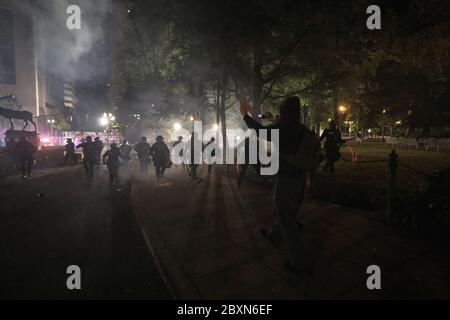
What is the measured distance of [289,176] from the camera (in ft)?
11.1

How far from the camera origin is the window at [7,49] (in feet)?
108

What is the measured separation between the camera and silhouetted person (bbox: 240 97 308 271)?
10.9ft

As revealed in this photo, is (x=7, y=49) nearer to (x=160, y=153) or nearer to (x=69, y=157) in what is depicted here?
(x=69, y=157)

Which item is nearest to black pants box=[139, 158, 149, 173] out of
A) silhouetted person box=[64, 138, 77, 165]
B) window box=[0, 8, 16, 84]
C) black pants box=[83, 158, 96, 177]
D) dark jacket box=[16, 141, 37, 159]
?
black pants box=[83, 158, 96, 177]

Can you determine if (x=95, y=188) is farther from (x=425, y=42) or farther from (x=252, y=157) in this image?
(x=425, y=42)

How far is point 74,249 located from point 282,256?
3.43 metres

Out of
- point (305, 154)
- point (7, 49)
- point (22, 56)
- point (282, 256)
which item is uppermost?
point (7, 49)

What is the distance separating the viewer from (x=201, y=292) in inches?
118

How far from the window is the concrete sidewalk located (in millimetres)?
39542

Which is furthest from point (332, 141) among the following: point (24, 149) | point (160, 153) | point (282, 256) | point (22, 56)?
point (22, 56)

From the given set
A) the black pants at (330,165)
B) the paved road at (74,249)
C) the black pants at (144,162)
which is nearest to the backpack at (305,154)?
the paved road at (74,249)

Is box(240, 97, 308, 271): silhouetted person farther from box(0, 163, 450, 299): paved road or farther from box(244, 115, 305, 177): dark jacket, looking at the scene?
box(0, 163, 450, 299): paved road

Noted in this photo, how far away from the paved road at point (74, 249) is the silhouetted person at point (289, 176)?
167 centimetres

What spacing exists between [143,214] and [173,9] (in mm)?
8232
